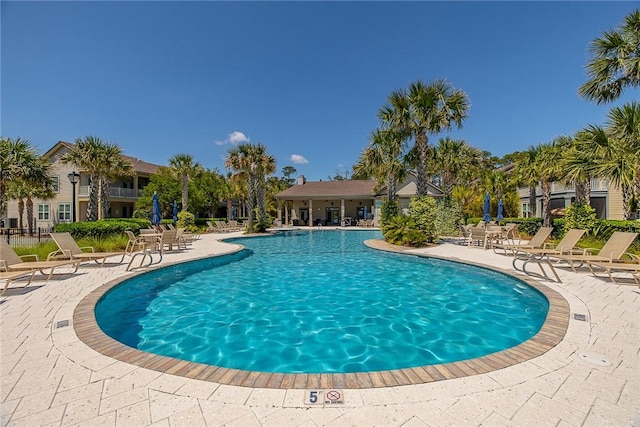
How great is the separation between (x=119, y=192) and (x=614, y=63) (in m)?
37.7

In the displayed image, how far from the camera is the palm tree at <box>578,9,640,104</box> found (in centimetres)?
1038

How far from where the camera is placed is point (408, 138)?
56.5 ft

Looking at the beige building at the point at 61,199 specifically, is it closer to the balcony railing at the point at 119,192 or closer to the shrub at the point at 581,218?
the balcony railing at the point at 119,192

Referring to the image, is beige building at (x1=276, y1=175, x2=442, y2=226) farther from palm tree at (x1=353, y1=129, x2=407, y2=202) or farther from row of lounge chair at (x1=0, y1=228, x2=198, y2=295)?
row of lounge chair at (x1=0, y1=228, x2=198, y2=295)

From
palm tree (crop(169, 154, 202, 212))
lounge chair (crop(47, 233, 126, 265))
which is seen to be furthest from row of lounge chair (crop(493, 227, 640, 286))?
palm tree (crop(169, 154, 202, 212))

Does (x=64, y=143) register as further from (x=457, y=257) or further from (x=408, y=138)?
(x=457, y=257)

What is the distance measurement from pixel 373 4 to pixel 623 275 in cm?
1396

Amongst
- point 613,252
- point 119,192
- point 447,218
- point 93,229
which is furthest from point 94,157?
point 613,252

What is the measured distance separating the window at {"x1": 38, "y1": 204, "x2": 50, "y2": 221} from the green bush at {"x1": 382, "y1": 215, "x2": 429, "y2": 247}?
115 ft

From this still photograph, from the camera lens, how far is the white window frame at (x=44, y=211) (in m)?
30.2

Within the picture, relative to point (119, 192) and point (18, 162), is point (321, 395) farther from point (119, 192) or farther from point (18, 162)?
point (119, 192)

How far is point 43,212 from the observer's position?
3031 cm

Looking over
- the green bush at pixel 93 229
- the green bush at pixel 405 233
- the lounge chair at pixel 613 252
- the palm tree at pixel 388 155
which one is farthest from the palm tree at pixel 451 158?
the green bush at pixel 93 229

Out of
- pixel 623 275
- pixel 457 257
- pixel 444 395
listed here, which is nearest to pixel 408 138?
pixel 457 257
